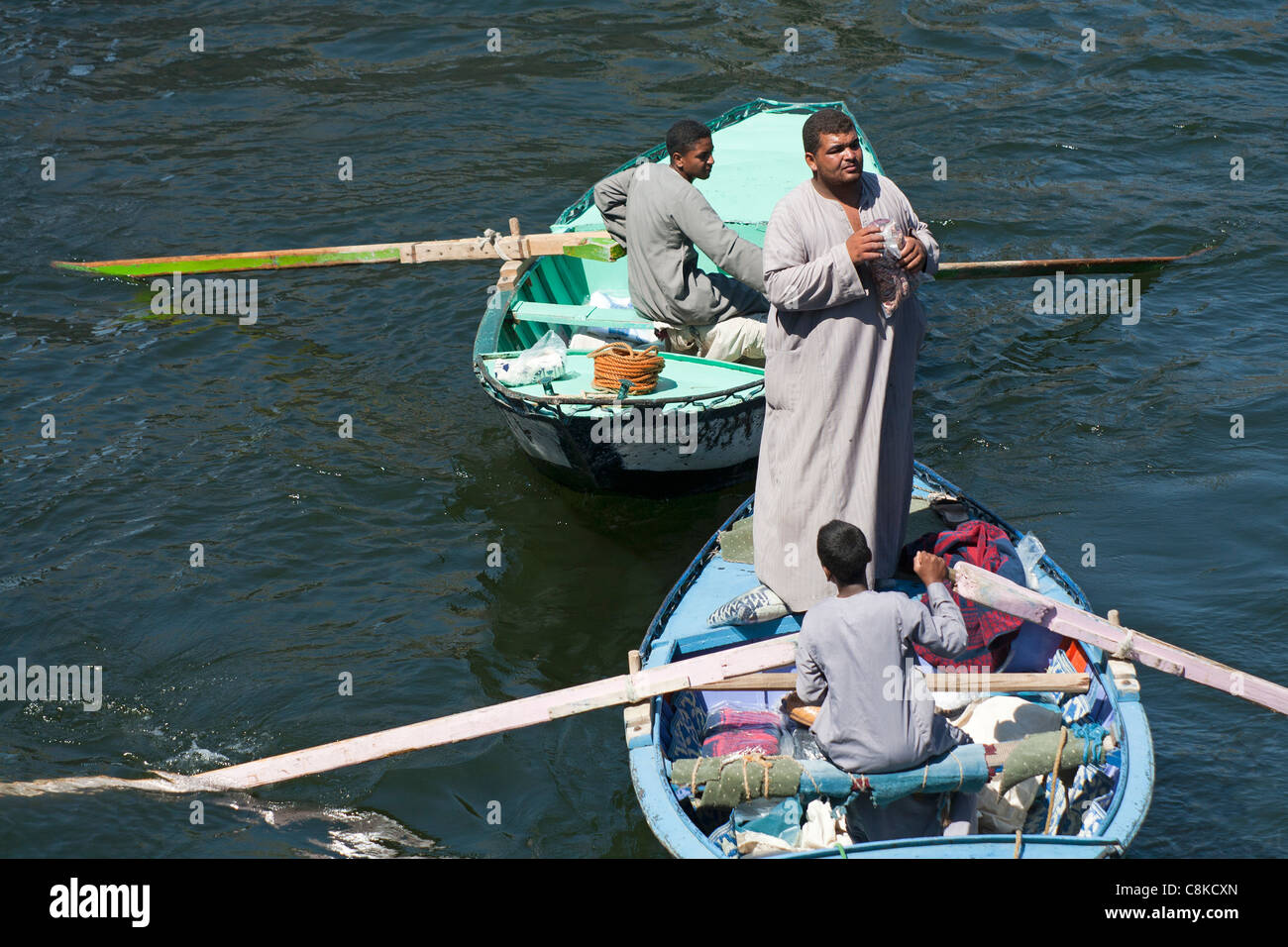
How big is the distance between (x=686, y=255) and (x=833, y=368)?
2.84m

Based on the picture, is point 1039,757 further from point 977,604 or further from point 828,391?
point 828,391

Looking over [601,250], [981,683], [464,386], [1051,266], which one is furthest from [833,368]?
[1051,266]

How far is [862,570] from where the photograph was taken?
4.44m

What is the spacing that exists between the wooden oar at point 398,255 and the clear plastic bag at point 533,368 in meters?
1.02

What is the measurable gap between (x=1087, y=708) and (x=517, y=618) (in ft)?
10.8

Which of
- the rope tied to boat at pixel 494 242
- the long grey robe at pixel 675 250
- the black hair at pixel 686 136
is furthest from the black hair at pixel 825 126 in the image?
the rope tied to boat at pixel 494 242

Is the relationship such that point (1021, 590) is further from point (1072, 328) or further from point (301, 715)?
point (1072, 328)

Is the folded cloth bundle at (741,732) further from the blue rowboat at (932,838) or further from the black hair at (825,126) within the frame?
the black hair at (825,126)

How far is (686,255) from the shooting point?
7.66m

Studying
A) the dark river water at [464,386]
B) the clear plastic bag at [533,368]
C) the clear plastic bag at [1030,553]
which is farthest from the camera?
the clear plastic bag at [533,368]

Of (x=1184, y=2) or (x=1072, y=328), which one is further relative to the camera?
(x=1184, y=2)

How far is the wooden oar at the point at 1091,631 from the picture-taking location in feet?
16.2

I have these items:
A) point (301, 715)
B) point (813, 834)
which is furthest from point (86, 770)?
point (813, 834)

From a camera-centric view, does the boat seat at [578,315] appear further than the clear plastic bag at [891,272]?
Yes
